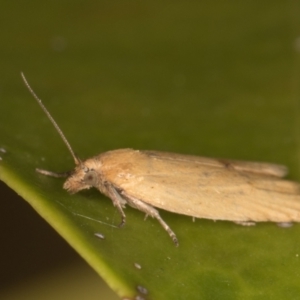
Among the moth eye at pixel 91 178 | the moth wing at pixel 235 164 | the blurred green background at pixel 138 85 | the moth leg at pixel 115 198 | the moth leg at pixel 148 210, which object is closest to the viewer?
the moth leg at pixel 148 210

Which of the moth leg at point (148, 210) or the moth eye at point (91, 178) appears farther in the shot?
the moth eye at point (91, 178)

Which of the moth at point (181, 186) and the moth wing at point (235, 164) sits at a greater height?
the moth wing at point (235, 164)

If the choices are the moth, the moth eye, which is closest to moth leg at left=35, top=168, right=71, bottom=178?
the moth

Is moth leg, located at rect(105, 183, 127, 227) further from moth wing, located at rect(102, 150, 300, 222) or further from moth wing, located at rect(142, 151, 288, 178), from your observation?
moth wing, located at rect(142, 151, 288, 178)

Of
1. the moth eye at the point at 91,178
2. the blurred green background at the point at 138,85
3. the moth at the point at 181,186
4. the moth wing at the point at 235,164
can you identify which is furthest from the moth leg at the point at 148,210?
the blurred green background at the point at 138,85

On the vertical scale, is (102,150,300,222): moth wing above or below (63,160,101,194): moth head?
above

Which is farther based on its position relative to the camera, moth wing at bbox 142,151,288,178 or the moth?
moth wing at bbox 142,151,288,178

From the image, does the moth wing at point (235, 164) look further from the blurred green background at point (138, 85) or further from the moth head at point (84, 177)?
the moth head at point (84, 177)

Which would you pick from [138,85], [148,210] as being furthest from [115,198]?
[138,85]
